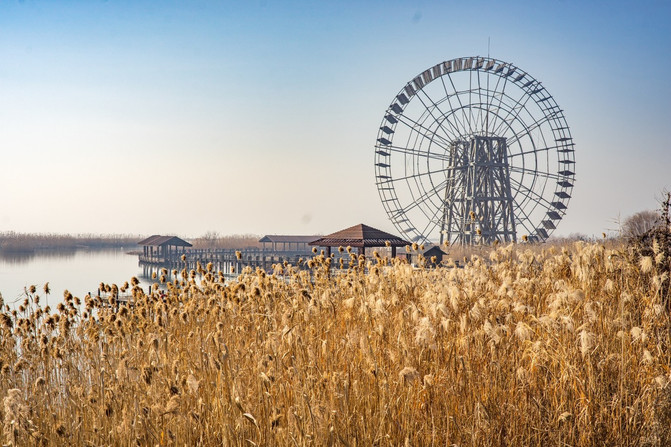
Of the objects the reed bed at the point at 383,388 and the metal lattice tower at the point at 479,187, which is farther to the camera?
the metal lattice tower at the point at 479,187

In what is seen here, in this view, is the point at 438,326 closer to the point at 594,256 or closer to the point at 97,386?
the point at 97,386

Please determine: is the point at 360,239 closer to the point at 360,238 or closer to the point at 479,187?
the point at 360,238

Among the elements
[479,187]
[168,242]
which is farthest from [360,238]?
[168,242]

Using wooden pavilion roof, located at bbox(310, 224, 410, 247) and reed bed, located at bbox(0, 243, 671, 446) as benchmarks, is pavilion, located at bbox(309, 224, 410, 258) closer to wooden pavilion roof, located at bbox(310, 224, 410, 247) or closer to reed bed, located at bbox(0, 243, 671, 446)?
wooden pavilion roof, located at bbox(310, 224, 410, 247)

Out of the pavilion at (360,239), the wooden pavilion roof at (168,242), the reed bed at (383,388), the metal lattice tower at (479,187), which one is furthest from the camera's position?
the wooden pavilion roof at (168,242)

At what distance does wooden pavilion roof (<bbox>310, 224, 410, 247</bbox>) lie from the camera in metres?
22.1

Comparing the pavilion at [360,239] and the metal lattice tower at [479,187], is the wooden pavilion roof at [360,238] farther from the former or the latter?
the metal lattice tower at [479,187]

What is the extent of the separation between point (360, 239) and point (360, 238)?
0.19 ft

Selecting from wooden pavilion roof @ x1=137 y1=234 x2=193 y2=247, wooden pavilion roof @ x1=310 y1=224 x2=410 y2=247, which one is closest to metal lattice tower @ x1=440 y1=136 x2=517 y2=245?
wooden pavilion roof @ x1=310 y1=224 x2=410 y2=247

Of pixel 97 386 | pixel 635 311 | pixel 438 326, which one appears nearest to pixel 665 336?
pixel 635 311

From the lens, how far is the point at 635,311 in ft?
18.6

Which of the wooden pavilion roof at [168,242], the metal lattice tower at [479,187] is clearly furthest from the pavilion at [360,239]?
the wooden pavilion roof at [168,242]

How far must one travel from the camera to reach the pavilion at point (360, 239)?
22031 millimetres

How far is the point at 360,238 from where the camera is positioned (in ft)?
72.9
